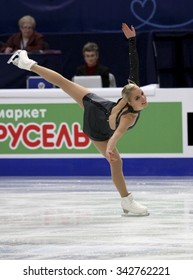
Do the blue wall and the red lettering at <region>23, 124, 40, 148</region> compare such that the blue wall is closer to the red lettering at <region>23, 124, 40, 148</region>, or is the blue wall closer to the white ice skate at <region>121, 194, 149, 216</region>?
the red lettering at <region>23, 124, 40, 148</region>

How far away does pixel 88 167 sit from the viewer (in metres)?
13.3

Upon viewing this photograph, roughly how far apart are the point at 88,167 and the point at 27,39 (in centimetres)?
271

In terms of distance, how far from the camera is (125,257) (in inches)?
293

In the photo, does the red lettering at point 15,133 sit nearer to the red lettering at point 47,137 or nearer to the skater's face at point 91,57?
the red lettering at point 47,137

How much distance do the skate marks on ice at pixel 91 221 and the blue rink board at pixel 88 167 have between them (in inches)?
13.6

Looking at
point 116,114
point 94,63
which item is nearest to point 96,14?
point 94,63

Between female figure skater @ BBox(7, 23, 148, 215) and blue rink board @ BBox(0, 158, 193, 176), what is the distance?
344cm

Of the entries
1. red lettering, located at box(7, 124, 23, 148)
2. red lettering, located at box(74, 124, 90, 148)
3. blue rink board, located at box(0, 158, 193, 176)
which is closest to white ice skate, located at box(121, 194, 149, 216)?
blue rink board, located at box(0, 158, 193, 176)

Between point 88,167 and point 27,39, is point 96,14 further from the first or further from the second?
point 88,167

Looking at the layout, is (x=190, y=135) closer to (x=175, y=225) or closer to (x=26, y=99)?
(x=26, y=99)

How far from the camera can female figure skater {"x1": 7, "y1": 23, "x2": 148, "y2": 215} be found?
941cm

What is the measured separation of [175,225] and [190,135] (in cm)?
420

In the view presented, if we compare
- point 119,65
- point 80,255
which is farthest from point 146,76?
point 80,255

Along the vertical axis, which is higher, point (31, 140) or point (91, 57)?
point (91, 57)
